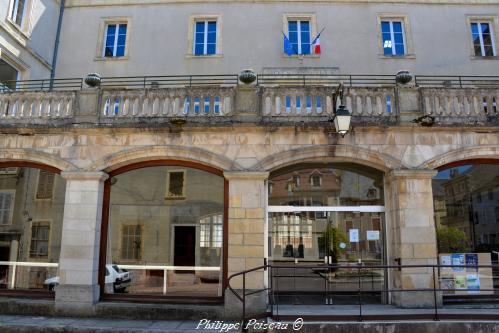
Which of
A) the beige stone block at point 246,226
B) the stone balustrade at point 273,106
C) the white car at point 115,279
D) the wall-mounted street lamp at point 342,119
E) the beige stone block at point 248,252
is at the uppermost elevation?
the stone balustrade at point 273,106

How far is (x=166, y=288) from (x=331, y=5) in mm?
11974

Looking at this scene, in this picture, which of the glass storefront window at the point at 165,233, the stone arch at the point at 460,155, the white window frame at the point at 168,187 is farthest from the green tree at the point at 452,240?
the white window frame at the point at 168,187

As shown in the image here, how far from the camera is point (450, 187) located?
1028 centimetres

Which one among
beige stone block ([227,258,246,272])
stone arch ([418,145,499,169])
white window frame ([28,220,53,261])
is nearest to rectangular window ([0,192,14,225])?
white window frame ([28,220,53,261])

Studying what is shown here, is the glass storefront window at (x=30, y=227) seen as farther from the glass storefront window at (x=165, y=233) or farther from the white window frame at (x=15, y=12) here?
the white window frame at (x=15, y=12)

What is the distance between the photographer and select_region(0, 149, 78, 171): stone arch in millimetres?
9836

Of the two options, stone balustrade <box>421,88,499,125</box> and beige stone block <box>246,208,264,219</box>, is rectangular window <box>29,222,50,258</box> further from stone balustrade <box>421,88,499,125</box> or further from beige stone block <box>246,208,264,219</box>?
→ stone balustrade <box>421,88,499,125</box>

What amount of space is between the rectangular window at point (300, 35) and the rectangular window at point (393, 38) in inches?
111

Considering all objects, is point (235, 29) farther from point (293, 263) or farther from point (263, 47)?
point (293, 263)

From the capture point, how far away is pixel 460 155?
378 inches

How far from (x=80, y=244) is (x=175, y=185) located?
2551 mm

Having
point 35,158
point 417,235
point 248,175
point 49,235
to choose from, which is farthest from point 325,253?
point 35,158

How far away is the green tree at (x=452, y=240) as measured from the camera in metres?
9.99

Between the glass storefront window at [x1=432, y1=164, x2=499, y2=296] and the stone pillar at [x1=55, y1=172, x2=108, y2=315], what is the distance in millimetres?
8035
